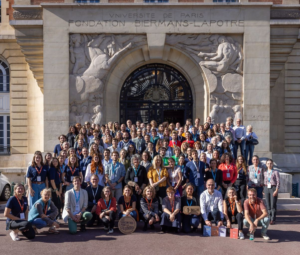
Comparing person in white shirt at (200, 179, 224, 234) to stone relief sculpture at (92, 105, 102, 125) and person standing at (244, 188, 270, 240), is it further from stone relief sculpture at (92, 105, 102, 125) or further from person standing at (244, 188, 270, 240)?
stone relief sculpture at (92, 105, 102, 125)

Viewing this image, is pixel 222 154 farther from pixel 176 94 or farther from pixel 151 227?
pixel 176 94

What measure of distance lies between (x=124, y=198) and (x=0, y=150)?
10.9 metres

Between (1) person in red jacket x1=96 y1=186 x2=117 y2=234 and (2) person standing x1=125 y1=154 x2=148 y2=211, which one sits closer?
(1) person in red jacket x1=96 y1=186 x2=117 y2=234

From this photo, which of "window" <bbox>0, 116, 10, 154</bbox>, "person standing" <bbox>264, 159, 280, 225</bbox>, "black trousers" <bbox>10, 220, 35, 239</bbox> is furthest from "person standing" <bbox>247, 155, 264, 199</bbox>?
"window" <bbox>0, 116, 10, 154</bbox>

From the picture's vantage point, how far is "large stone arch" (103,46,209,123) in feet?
58.9

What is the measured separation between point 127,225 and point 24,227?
92.0 inches

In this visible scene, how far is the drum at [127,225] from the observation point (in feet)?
32.7

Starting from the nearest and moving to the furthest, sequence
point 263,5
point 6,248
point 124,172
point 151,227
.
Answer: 1. point 6,248
2. point 151,227
3. point 124,172
4. point 263,5

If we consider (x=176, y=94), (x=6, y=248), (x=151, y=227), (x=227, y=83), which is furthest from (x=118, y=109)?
(x=6, y=248)

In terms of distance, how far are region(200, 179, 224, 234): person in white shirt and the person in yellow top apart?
128cm

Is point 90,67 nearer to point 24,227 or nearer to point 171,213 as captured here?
point 171,213

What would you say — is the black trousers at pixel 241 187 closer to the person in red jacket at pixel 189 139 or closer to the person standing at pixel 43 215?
the person in red jacket at pixel 189 139

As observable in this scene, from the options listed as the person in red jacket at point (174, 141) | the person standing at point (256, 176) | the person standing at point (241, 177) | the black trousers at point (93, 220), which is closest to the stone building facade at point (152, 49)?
the person in red jacket at point (174, 141)

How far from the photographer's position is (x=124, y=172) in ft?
37.9
